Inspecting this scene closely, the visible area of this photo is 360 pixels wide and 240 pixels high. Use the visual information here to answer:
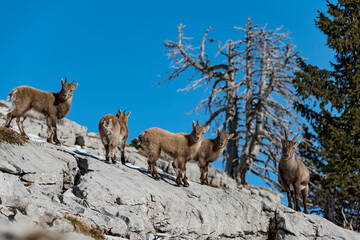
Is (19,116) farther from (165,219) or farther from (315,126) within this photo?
(315,126)

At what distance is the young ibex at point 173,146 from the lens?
44.6 ft

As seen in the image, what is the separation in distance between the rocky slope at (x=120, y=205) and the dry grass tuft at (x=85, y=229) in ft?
0.07

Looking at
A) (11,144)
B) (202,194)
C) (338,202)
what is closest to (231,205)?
(202,194)

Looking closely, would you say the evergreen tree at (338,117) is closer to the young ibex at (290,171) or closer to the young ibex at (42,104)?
the young ibex at (290,171)

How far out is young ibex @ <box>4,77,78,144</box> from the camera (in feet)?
44.2

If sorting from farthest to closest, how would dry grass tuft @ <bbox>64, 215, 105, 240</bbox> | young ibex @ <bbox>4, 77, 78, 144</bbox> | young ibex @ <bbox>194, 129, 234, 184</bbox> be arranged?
1. young ibex @ <bbox>194, 129, 234, 184</bbox>
2. young ibex @ <bbox>4, 77, 78, 144</bbox>
3. dry grass tuft @ <bbox>64, 215, 105, 240</bbox>

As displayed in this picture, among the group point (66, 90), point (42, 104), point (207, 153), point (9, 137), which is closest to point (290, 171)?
point (207, 153)

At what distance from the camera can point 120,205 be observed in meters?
10.4

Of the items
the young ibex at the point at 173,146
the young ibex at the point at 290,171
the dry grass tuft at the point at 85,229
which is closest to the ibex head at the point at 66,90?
the young ibex at the point at 173,146

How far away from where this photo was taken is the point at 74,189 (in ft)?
34.3

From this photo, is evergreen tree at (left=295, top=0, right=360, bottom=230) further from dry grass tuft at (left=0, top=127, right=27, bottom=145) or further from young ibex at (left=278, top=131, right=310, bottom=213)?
dry grass tuft at (left=0, top=127, right=27, bottom=145)

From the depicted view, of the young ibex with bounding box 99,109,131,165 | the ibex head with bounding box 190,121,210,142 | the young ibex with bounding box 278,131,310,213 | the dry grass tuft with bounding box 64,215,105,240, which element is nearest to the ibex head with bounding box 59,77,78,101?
the young ibex with bounding box 99,109,131,165

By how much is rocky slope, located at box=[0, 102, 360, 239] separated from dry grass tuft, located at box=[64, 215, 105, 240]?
0.07ft

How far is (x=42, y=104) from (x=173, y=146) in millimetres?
4633
